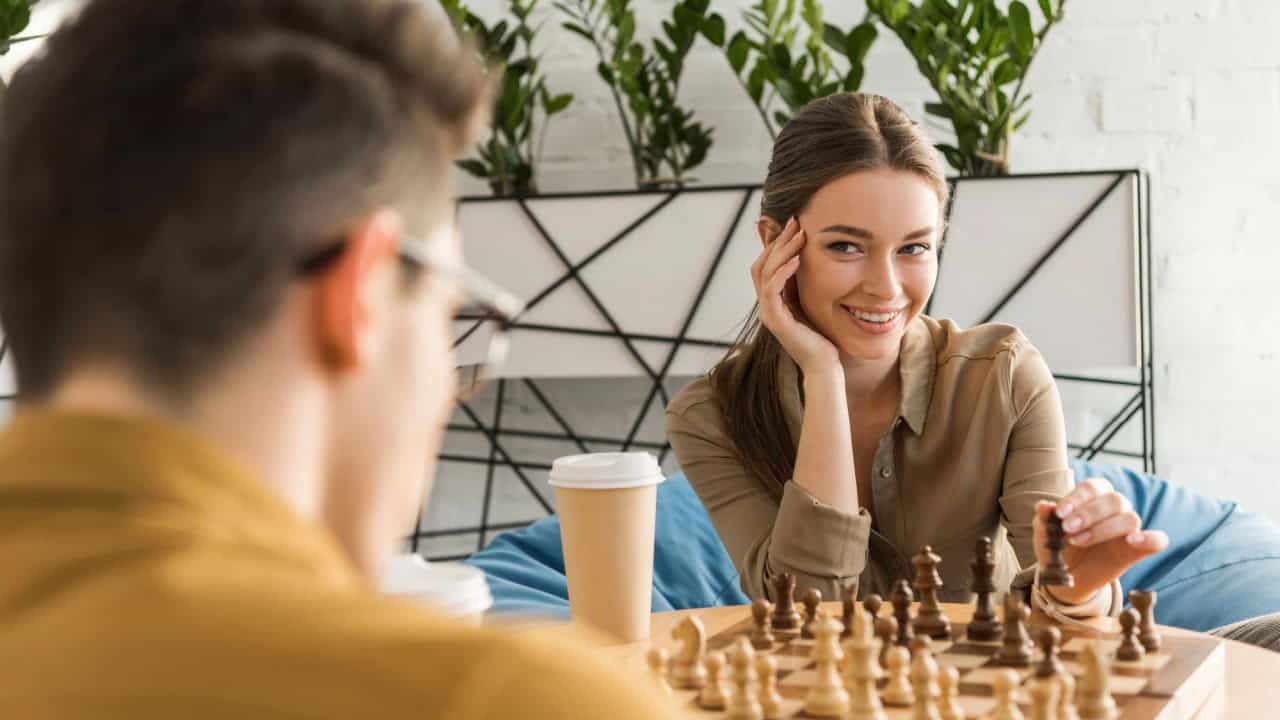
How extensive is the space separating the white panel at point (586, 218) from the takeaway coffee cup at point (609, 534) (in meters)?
1.68

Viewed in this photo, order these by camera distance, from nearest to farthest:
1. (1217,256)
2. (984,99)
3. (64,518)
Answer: (64,518) < (984,99) < (1217,256)

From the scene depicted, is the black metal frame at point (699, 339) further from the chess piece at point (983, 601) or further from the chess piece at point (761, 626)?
the chess piece at point (761, 626)

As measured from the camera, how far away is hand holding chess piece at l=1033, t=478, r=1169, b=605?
1.37 metres

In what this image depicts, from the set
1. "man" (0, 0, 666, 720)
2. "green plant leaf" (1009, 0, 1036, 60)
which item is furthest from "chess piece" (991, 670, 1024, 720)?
"green plant leaf" (1009, 0, 1036, 60)

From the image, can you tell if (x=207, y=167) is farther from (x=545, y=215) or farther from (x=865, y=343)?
(x=545, y=215)

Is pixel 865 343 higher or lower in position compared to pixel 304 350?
lower

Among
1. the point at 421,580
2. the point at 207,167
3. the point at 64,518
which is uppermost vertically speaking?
the point at 207,167

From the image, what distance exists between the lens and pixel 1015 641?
120 cm

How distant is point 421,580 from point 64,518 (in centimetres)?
61

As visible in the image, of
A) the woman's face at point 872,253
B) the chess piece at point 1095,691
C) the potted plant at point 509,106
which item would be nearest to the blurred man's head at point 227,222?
the chess piece at point 1095,691

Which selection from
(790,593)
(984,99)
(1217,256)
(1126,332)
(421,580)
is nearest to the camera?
(421,580)

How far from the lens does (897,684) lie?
1093 millimetres

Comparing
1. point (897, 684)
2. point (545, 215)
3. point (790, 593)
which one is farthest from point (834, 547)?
point (545, 215)

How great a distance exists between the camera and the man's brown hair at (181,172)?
45cm
